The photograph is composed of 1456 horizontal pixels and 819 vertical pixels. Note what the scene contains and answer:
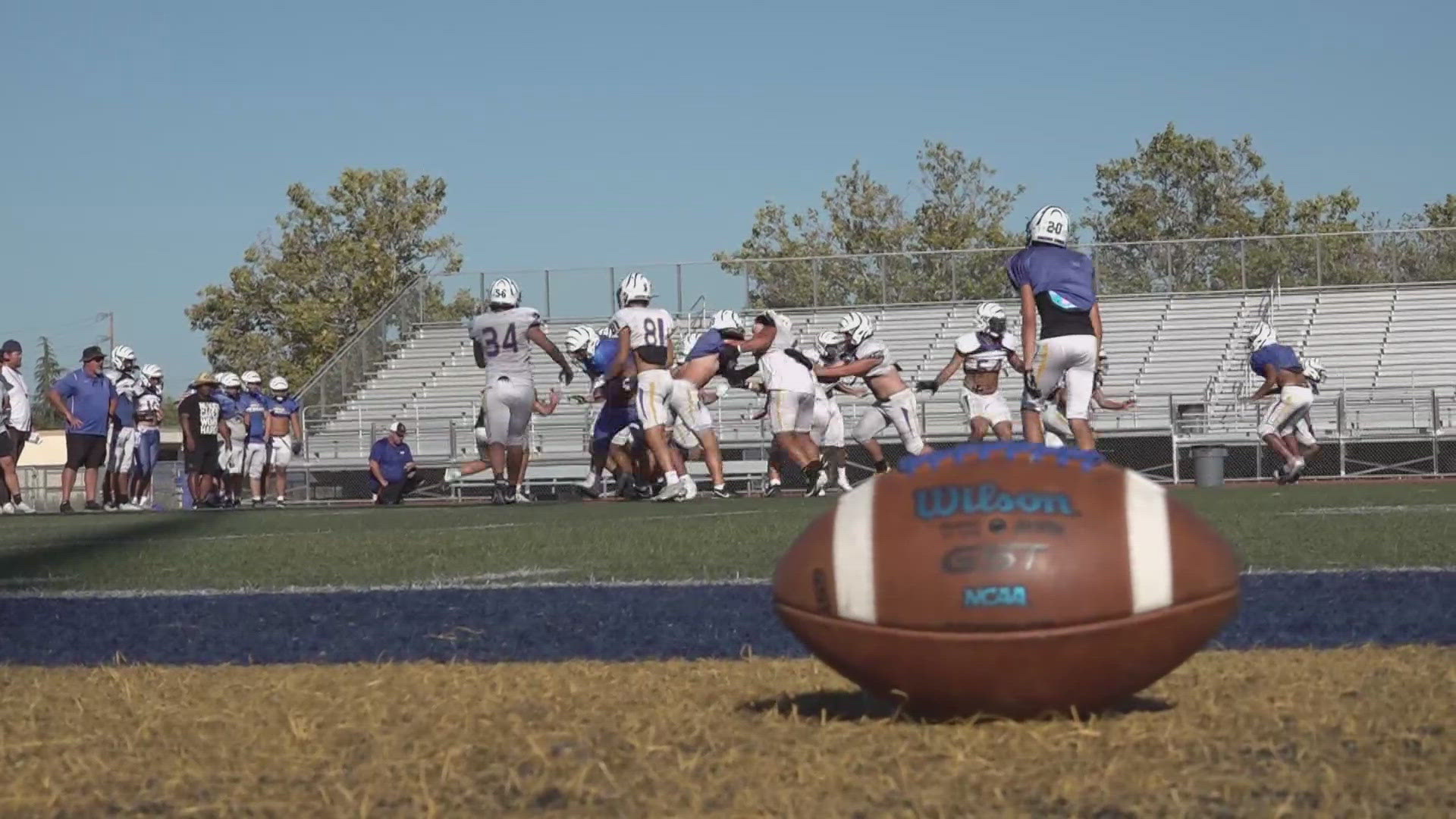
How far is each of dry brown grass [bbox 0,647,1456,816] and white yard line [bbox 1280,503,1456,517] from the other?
636 centimetres

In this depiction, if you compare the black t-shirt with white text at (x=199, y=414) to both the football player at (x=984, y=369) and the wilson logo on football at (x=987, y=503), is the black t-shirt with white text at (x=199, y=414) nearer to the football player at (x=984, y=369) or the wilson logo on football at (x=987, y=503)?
the football player at (x=984, y=369)

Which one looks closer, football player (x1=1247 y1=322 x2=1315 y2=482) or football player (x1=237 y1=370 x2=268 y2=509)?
football player (x1=1247 y1=322 x2=1315 y2=482)

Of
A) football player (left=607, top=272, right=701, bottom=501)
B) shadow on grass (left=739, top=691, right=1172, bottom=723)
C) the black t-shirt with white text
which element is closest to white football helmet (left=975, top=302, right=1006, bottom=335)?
football player (left=607, top=272, right=701, bottom=501)

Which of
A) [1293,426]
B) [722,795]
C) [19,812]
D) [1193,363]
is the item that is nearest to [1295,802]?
[722,795]

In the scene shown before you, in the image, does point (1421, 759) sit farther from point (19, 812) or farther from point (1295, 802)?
point (19, 812)

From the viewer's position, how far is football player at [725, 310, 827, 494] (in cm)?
1603

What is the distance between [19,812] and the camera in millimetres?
2922

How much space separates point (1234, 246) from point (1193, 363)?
2.26m

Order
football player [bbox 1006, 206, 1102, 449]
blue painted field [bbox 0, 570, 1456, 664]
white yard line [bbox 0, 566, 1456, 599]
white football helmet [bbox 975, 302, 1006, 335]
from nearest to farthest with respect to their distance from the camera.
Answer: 1. blue painted field [bbox 0, 570, 1456, 664]
2. white yard line [bbox 0, 566, 1456, 599]
3. football player [bbox 1006, 206, 1102, 449]
4. white football helmet [bbox 975, 302, 1006, 335]

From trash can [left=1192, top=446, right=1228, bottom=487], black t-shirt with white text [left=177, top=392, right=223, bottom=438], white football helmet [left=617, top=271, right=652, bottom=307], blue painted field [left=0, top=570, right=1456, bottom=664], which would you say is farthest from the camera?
black t-shirt with white text [left=177, top=392, right=223, bottom=438]

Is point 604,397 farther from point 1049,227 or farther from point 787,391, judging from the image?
point 1049,227

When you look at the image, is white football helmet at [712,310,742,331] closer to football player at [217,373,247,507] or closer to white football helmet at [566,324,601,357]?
white football helmet at [566,324,601,357]

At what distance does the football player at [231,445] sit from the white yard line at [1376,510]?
15.7 m

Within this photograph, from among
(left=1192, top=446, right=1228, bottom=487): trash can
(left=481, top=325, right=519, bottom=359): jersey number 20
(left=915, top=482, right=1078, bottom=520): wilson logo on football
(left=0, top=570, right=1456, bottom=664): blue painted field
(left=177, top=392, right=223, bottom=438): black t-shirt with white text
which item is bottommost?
(left=1192, top=446, right=1228, bottom=487): trash can
